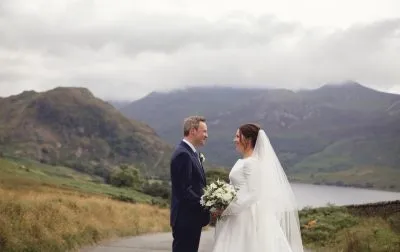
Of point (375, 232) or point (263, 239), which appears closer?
point (263, 239)

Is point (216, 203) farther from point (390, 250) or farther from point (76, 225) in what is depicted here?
point (76, 225)

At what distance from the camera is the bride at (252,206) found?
24.7 feet

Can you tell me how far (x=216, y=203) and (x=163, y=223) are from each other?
74.6 ft

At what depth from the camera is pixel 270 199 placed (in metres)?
7.92

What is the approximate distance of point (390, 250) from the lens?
13.7 meters

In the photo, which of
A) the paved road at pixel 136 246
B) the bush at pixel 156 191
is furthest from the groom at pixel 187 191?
the bush at pixel 156 191

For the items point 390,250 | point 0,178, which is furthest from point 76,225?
point 0,178

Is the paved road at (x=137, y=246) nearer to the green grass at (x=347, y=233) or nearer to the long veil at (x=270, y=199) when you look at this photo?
the green grass at (x=347, y=233)

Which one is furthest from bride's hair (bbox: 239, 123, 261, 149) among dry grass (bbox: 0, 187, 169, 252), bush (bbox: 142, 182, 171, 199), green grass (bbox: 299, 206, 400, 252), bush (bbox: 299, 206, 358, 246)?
bush (bbox: 142, 182, 171, 199)

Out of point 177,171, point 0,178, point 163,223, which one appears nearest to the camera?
point 177,171

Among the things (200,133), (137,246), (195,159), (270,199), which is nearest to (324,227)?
(137,246)

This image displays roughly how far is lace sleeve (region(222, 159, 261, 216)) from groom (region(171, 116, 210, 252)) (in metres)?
0.59

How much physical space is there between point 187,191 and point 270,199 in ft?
5.04

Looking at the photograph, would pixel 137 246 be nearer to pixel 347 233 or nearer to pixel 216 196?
pixel 347 233
